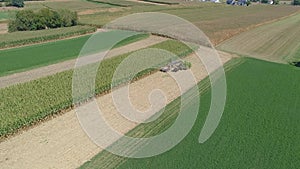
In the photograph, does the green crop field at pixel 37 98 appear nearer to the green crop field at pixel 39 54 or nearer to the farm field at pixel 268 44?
the green crop field at pixel 39 54

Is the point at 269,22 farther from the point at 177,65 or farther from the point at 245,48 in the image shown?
the point at 177,65

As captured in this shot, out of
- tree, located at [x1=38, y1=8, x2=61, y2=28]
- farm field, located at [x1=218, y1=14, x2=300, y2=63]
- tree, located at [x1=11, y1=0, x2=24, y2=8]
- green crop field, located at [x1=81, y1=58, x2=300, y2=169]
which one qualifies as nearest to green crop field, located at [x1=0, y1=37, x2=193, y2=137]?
green crop field, located at [x1=81, y1=58, x2=300, y2=169]

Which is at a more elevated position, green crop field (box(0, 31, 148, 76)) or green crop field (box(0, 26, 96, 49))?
green crop field (box(0, 26, 96, 49))

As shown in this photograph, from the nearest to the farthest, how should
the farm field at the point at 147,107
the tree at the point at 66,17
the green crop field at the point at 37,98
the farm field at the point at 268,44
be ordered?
the farm field at the point at 147,107, the green crop field at the point at 37,98, the farm field at the point at 268,44, the tree at the point at 66,17

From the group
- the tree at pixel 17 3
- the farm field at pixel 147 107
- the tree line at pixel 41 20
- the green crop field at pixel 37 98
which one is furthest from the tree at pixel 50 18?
the tree at pixel 17 3

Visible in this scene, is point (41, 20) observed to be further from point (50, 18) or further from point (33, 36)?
point (33, 36)

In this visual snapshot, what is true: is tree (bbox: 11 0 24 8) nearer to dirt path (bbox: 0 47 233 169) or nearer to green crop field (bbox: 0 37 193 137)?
green crop field (bbox: 0 37 193 137)
